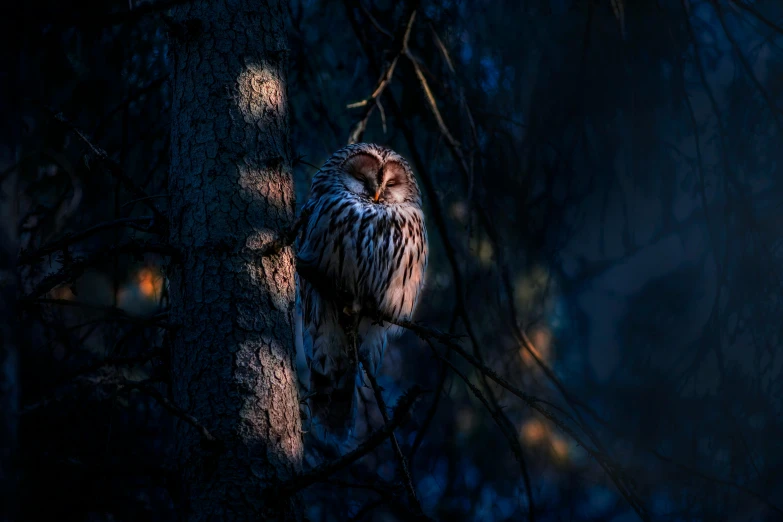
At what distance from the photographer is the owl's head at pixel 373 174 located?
3094 millimetres

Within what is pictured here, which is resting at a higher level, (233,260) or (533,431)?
(533,431)

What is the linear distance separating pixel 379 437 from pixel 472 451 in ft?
6.93

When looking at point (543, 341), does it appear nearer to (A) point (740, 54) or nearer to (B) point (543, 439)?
(B) point (543, 439)

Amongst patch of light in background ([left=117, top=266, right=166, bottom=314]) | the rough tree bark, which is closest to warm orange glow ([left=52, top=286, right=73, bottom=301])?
patch of light in background ([left=117, top=266, right=166, bottom=314])

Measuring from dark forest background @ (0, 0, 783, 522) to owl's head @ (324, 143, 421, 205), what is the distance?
0.10 m

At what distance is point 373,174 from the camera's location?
3.12 meters

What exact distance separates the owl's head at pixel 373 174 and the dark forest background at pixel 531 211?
0.10m

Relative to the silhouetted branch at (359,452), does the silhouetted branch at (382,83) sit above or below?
above

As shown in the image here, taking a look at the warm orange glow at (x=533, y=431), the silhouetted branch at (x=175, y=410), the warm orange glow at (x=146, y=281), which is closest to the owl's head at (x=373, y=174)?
the warm orange glow at (x=146, y=281)

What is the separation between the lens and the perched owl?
114 inches

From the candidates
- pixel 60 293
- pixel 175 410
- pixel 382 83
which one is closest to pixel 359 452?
pixel 175 410

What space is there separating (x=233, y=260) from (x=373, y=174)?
1.48m

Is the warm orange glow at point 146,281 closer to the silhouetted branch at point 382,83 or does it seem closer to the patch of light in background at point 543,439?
the silhouetted branch at point 382,83

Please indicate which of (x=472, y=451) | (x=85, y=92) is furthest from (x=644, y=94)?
(x=85, y=92)
